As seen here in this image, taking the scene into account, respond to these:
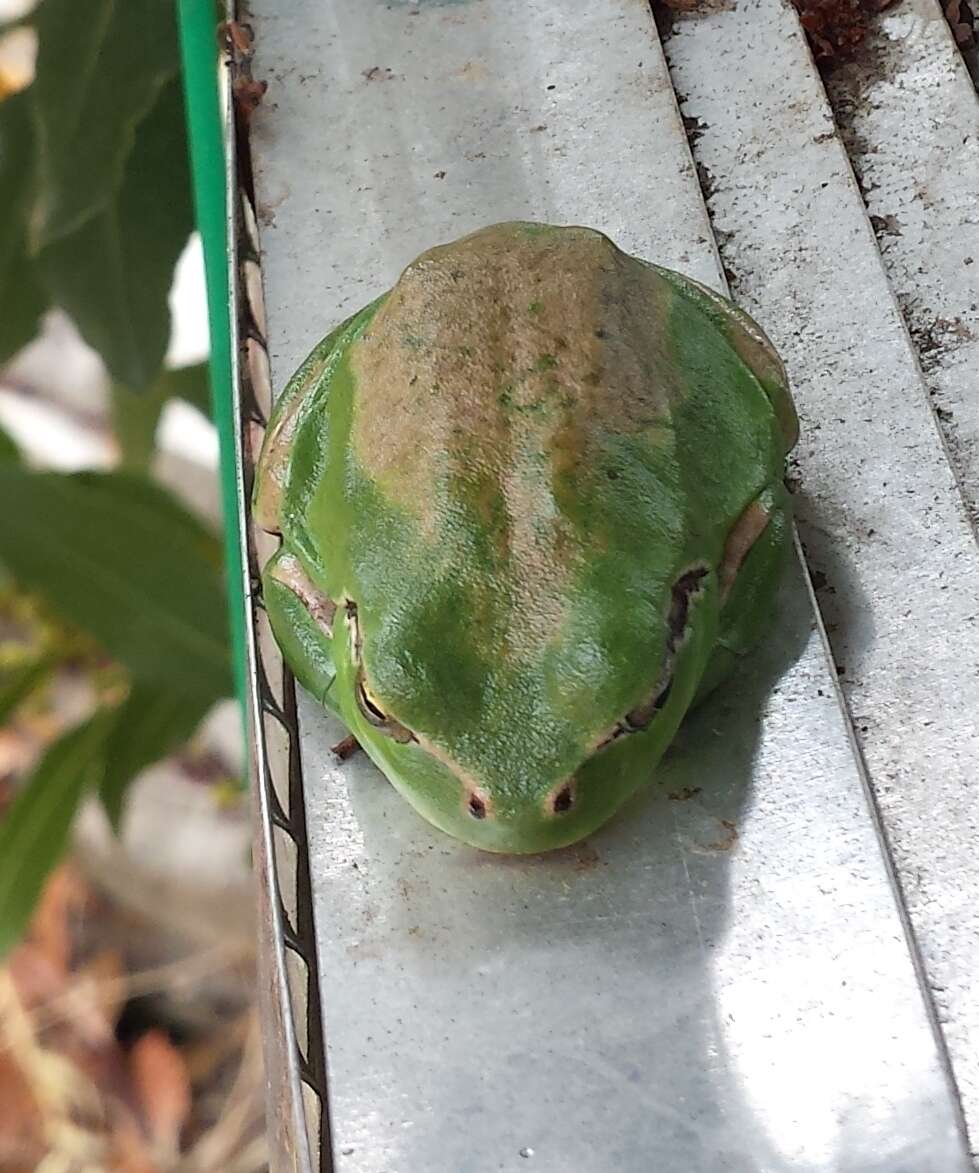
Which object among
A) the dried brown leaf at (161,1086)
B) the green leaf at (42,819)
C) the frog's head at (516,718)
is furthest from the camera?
the dried brown leaf at (161,1086)

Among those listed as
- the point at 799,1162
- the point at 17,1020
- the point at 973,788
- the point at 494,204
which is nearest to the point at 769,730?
the point at 973,788

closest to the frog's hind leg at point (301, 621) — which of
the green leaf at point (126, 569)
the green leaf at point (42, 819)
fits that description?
the green leaf at point (126, 569)

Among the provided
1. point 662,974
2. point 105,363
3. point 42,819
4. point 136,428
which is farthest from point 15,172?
point 662,974

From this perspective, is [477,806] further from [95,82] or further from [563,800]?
[95,82]

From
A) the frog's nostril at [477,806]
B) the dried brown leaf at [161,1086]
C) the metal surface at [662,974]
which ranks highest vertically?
the frog's nostril at [477,806]

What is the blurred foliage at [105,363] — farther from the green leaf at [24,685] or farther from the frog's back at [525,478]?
the frog's back at [525,478]

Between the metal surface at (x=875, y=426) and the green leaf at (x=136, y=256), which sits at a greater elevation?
the green leaf at (x=136, y=256)

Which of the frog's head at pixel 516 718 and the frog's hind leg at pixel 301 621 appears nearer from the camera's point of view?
the frog's head at pixel 516 718

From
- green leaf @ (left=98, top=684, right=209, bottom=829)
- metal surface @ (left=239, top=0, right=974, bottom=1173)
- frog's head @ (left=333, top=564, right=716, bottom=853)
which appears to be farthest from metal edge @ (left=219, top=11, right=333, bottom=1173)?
green leaf @ (left=98, top=684, right=209, bottom=829)

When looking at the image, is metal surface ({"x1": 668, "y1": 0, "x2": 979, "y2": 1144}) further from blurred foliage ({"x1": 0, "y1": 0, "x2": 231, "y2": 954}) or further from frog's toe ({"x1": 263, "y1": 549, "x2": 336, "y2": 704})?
blurred foliage ({"x1": 0, "y1": 0, "x2": 231, "y2": 954})
